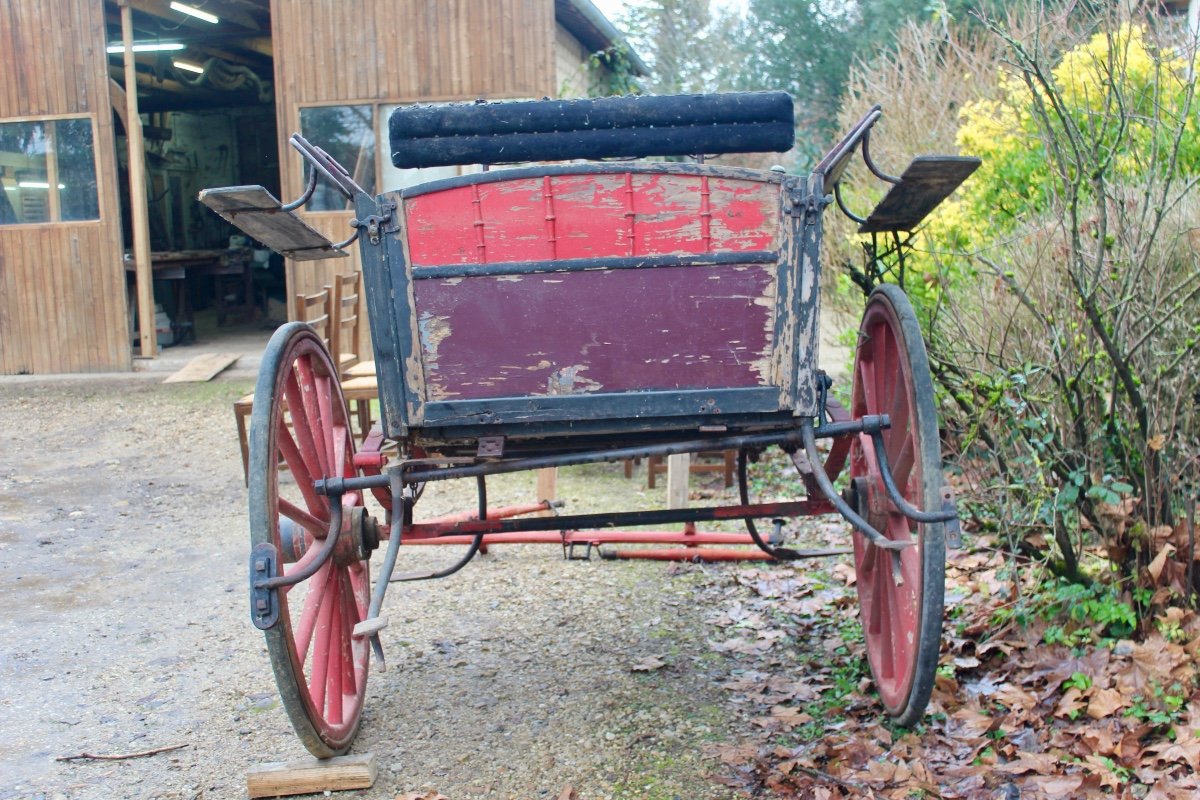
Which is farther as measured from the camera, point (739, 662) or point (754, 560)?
point (754, 560)

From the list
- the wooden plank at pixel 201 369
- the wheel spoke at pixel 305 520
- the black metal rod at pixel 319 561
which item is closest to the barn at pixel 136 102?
the wooden plank at pixel 201 369

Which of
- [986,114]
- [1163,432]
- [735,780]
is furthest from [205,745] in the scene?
[986,114]

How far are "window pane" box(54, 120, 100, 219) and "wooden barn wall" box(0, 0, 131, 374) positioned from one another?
0.09 meters

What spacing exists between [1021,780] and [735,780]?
728 mm

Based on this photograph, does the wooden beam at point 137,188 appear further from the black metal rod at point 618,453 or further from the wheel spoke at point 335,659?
the black metal rod at point 618,453

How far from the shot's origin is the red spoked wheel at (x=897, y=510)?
2908mm

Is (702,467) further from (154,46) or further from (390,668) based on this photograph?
(154,46)

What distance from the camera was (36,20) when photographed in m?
11.2

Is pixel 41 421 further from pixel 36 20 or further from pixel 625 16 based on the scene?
pixel 625 16

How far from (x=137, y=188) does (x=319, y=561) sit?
32.0ft

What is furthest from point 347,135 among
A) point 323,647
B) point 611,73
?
point 323,647

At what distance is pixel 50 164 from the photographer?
37.3ft

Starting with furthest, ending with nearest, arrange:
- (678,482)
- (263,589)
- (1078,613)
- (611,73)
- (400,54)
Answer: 1. (611,73)
2. (400,54)
3. (678,482)
4. (1078,613)
5. (263,589)

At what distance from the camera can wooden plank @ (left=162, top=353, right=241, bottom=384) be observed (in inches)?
436
